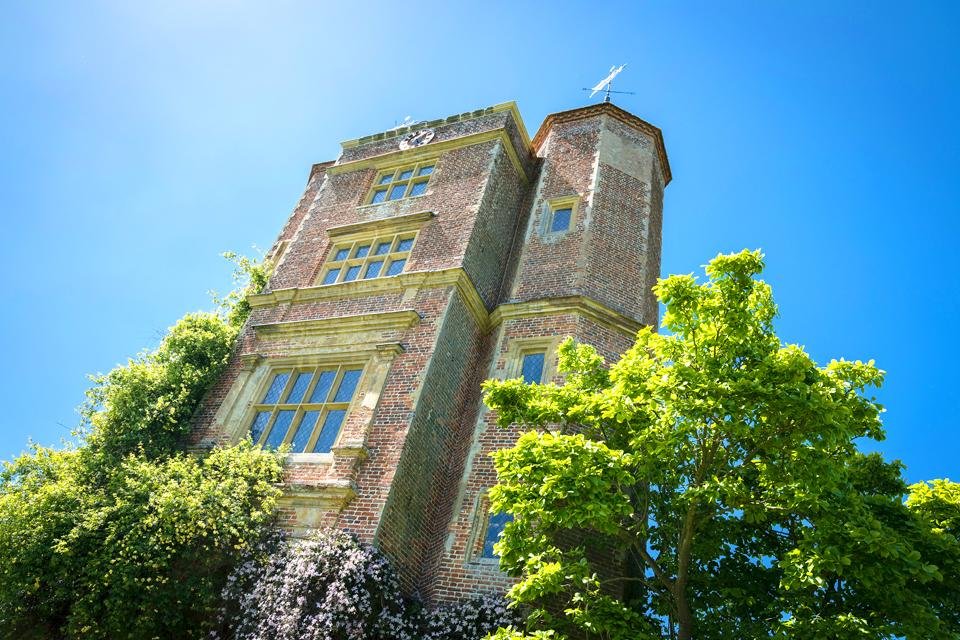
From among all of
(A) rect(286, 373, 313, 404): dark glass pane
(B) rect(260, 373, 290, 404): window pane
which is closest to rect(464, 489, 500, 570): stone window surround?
(A) rect(286, 373, 313, 404): dark glass pane

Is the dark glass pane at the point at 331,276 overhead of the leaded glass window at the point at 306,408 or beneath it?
overhead

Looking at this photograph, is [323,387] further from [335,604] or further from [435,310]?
[335,604]

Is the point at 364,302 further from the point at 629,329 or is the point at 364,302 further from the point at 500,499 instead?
the point at 500,499

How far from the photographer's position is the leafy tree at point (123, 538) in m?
9.94

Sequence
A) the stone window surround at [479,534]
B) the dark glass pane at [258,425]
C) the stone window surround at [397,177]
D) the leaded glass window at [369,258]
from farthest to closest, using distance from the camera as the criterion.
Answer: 1. the stone window surround at [397,177]
2. the leaded glass window at [369,258]
3. the dark glass pane at [258,425]
4. the stone window surround at [479,534]

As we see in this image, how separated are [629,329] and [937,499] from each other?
6202 millimetres

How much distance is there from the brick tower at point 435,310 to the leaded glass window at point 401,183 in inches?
2.5

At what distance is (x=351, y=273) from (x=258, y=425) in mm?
4744

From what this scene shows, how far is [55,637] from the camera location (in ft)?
34.4

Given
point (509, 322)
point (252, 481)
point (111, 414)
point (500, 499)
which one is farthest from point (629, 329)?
point (111, 414)

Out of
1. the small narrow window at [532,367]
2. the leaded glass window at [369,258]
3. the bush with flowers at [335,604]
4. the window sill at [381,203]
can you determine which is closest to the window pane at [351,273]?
the leaded glass window at [369,258]

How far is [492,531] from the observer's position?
36.2 ft

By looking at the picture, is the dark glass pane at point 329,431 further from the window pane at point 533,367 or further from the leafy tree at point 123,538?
the window pane at point 533,367

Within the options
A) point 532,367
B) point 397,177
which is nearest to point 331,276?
point 397,177
